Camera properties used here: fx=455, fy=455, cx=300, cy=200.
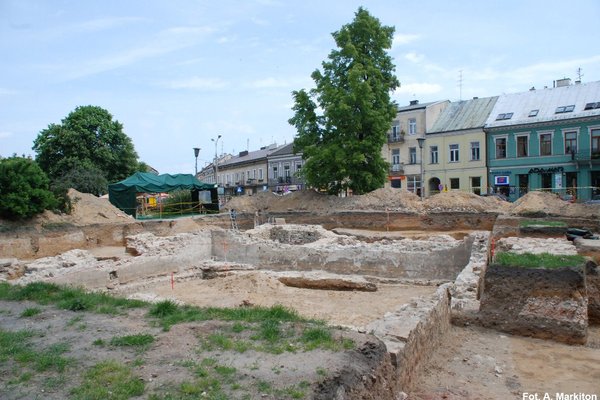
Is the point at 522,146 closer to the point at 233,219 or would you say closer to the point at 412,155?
the point at 412,155

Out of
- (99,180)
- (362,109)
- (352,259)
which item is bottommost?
(352,259)

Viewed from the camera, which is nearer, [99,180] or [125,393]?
[125,393]

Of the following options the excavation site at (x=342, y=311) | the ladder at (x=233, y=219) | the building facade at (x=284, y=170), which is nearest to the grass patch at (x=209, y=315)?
the excavation site at (x=342, y=311)

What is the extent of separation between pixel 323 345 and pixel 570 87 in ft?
114

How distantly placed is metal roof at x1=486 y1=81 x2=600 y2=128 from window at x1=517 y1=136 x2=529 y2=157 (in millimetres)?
1070

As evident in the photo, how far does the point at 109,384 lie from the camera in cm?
360

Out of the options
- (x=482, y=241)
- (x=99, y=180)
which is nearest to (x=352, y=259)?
(x=482, y=241)

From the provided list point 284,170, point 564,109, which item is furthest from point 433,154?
point 284,170

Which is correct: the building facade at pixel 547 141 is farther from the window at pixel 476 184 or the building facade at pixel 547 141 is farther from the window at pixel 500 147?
the window at pixel 476 184

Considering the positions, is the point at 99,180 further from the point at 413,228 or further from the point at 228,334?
the point at 228,334

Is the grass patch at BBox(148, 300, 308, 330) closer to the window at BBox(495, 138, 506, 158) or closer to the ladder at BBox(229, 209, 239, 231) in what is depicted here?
the ladder at BBox(229, 209, 239, 231)

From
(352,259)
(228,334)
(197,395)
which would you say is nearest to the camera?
(197,395)

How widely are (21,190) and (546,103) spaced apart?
32030 mm

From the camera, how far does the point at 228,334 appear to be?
4785 mm
